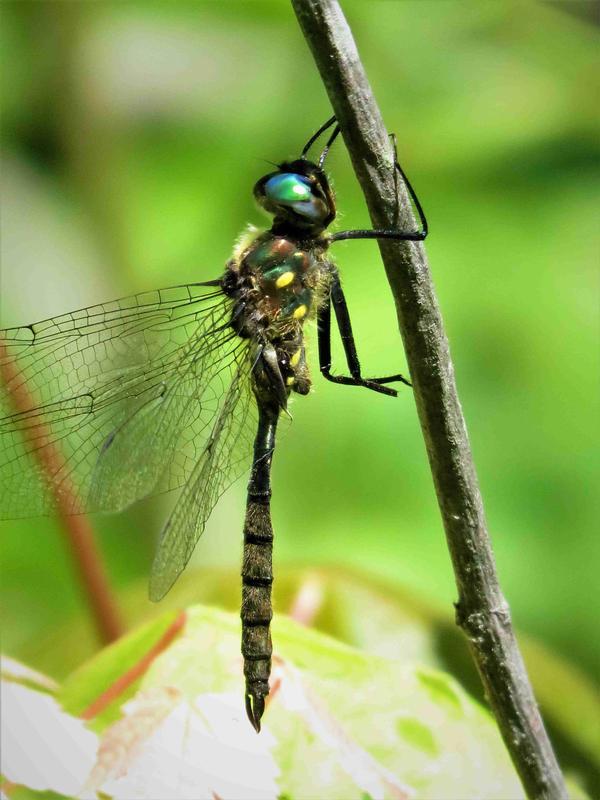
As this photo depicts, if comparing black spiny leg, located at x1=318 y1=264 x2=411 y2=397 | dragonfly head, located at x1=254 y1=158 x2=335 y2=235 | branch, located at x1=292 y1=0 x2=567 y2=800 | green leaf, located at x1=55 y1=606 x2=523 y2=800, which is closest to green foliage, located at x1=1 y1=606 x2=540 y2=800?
green leaf, located at x1=55 y1=606 x2=523 y2=800

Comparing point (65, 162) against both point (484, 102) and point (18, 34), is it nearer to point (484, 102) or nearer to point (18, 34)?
point (18, 34)

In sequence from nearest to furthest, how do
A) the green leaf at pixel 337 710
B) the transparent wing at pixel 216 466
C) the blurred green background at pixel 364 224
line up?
the green leaf at pixel 337 710 < the transparent wing at pixel 216 466 < the blurred green background at pixel 364 224

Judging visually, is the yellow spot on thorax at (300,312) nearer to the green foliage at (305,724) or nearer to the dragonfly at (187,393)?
the dragonfly at (187,393)

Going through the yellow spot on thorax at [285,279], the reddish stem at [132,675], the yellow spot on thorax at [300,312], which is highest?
the yellow spot on thorax at [285,279]

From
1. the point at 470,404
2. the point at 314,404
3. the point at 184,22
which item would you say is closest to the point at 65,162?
the point at 184,22

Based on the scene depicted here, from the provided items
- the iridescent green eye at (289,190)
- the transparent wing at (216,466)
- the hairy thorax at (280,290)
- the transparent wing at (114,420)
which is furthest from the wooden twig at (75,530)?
the iridescent green eye at (289,190)

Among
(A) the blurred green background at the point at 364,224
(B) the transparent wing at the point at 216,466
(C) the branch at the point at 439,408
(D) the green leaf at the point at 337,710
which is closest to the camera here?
(C) the branch at the point at 439,408

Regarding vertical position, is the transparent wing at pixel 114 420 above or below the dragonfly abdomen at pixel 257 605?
above

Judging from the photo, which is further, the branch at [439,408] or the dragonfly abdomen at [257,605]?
the dragonfly abdomen at [257,605]
